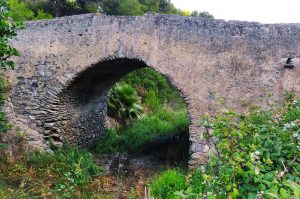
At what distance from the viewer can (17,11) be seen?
1110cm

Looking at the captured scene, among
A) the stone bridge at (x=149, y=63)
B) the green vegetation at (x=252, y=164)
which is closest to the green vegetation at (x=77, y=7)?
the stone bridge at (x=149, y=63)

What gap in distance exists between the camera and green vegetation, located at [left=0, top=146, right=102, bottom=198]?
5637 millimetres

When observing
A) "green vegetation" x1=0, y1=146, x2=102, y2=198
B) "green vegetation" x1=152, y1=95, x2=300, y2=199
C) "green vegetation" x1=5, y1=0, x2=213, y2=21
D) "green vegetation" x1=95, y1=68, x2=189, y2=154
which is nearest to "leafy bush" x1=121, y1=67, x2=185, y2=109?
"green vegetation" x1=95, y1=68, x2=189, y2=154

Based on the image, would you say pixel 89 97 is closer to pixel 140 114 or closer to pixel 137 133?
pixel 137 133

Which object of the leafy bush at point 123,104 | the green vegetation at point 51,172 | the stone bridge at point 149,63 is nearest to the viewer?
the green vegetation at point 51,172

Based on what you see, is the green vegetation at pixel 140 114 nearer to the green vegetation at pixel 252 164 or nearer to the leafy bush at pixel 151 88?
the leafy bush at pixel 151 88

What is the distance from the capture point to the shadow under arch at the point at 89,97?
744 cm

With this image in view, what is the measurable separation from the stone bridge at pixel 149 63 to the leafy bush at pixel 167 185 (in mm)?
746

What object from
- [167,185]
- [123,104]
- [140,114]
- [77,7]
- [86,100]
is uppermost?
[77,7]

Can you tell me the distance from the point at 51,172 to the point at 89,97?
2.58 metres

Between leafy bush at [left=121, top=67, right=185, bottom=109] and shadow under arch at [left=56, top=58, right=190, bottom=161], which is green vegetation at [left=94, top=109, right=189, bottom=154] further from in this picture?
leafy bush at [left=121, top=67, right=185, bottom=109]

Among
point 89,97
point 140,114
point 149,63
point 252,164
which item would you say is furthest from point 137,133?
point 252,164

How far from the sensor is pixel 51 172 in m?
6.45

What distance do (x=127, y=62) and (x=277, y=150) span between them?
16.3 ft
